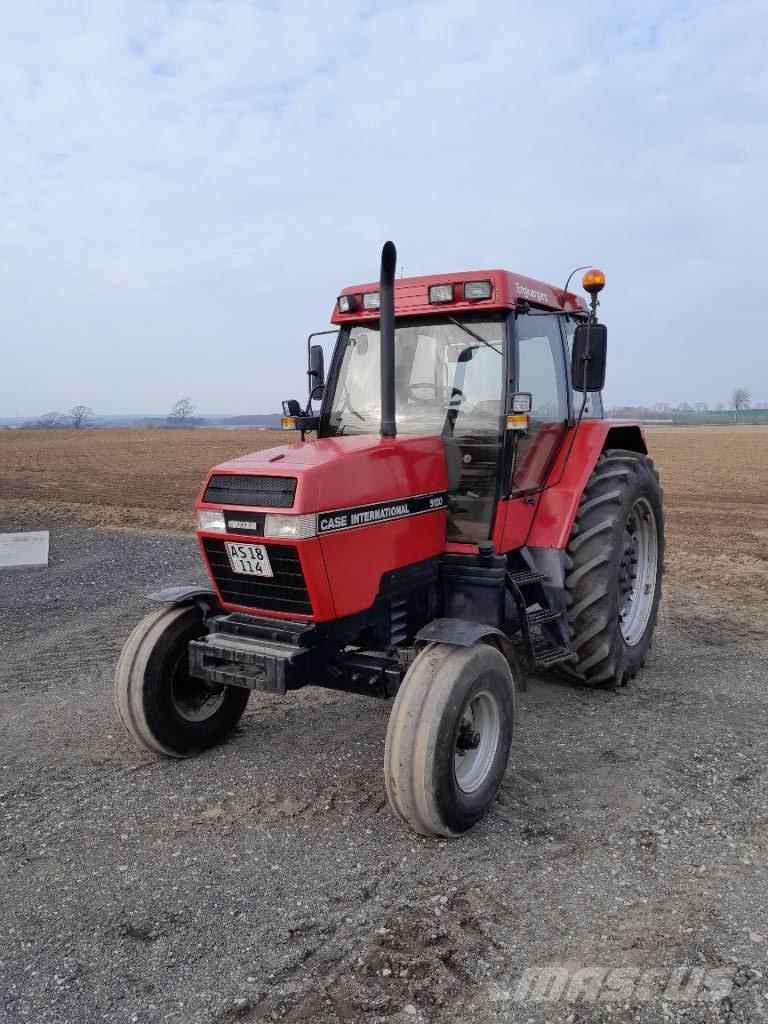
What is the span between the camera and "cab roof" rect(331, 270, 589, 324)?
4.40 m

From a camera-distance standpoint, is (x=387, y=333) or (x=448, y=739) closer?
(x=448, y=739)

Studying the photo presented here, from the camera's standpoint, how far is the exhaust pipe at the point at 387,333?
3768 millimetres

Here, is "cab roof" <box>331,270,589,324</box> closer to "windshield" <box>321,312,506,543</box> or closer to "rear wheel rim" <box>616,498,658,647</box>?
"windshield" <box>321,312,506,543</box>

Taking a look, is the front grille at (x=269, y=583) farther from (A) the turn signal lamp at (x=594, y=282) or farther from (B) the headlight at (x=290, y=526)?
(A) the turn signal lamp at (x=594, y=282)

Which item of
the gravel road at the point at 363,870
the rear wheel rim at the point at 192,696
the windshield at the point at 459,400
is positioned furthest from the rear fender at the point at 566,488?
the rear wheel rim at the point at 192,696

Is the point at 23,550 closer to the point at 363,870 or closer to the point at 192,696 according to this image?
the point at 192,696

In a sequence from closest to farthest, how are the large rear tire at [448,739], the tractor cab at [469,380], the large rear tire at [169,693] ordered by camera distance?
the large rear tire at [448,739]
the large rear tire at [169,693]
the tractor cab at [469,380]

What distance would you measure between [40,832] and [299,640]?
4.80ft

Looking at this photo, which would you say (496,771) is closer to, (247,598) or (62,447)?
(247,598)

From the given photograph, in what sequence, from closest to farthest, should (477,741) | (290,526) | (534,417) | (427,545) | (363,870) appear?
(363,870), (290,526), (477,741), (427,545), (534,417)

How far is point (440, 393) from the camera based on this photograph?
459cm

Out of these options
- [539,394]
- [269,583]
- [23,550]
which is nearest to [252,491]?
[269,583]

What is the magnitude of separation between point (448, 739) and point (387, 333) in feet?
6.17

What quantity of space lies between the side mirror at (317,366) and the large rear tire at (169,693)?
1.61 meters
